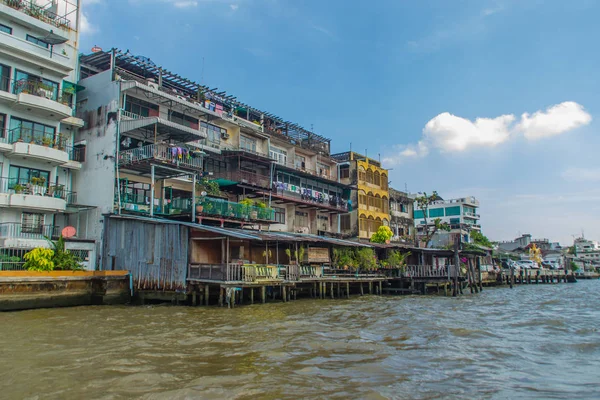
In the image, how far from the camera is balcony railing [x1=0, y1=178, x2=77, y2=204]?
23.3 meters

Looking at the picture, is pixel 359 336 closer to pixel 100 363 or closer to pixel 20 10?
pixel 100 363

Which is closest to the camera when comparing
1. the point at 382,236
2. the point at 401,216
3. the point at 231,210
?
the point at 231,210

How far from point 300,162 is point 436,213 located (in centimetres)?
4960

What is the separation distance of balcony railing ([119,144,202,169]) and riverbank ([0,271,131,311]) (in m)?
6.24

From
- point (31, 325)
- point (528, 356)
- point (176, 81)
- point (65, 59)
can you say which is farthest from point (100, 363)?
point (176, 81)

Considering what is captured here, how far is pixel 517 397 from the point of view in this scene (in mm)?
8867

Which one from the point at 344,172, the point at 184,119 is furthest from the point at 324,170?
the point at 184,119

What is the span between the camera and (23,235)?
23.4 m

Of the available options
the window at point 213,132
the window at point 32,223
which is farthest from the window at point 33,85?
the window at point 213,132

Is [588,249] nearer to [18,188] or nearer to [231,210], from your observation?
[231,210]

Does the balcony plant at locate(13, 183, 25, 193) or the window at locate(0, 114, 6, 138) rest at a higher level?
the window at locate(0, 114, 6, 138)

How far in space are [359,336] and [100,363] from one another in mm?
7883

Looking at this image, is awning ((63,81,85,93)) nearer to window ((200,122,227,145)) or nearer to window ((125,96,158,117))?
window ((125,96,158,117))

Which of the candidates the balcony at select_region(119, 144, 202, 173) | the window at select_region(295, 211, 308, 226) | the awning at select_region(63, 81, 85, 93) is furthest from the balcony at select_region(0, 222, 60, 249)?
the window at select_region(295, 211, 308, 226)
